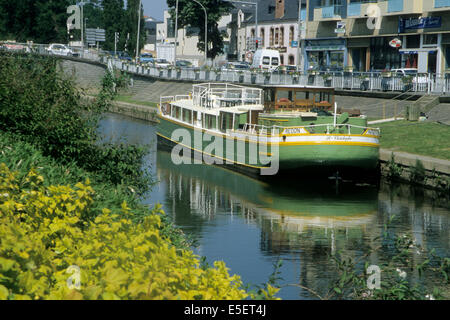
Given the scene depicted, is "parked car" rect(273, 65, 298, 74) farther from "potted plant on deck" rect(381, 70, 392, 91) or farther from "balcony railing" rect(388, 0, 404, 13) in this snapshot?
"potted plant on deck" rect(381, 70, 392, 91)

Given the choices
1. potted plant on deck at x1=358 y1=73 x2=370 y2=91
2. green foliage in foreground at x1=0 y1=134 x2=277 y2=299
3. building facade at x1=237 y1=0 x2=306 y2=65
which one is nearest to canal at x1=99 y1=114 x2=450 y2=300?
green foliage in foreground at x1=0 y1=134 x2=277 y2=299

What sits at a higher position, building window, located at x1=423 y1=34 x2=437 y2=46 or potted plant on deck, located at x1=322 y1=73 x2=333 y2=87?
building window, located at x1=423 y1=34 x2=437 y2=46

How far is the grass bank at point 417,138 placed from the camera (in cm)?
2816

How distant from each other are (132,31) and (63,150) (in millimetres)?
89667

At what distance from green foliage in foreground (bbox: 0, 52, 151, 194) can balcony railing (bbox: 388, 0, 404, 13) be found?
118ft

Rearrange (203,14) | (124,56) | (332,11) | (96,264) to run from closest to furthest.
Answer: (96,264), (332,11), (203,14), (124,56)

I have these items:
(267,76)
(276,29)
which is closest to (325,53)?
(267,76)

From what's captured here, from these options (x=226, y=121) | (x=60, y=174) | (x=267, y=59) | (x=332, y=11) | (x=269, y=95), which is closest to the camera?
(x=60, y=174)

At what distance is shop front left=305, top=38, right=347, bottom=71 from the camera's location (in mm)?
60000

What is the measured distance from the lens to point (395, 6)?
52031 millimetres

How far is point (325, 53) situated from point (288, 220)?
42323 millimetres

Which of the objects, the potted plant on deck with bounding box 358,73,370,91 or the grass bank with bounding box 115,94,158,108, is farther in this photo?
the grass bank with bounding box 115,94,158,108

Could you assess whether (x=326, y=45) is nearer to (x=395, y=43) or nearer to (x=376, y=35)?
(x=376, y=35)

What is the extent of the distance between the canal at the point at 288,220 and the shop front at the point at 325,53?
3047 cm
